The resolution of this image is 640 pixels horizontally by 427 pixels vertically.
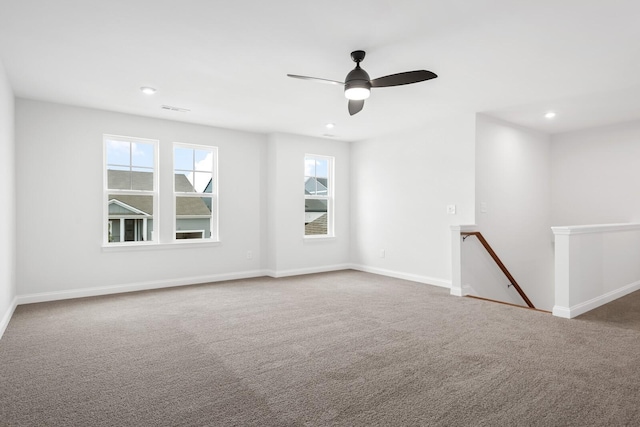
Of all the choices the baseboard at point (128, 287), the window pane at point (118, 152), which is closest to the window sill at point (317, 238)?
the baseboard at point (128, 287)

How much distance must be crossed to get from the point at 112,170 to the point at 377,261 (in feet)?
14.6

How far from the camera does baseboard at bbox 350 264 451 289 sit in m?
5.65

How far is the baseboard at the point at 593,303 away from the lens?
3.95m

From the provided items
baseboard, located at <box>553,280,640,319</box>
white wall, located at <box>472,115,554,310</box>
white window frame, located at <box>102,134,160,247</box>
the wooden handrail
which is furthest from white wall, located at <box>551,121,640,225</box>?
white window frame, located at <box>102,134,160,247</box>

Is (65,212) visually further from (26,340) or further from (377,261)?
(377,261)

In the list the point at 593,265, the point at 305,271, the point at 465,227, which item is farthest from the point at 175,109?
the point at 593,265

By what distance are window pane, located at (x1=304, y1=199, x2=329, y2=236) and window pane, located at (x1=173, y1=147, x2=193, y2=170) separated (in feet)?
6.95

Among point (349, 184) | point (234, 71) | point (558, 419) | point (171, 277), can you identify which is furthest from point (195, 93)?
point (558, 419)

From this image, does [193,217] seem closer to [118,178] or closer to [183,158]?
[183,158]

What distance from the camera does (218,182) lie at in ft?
20.3

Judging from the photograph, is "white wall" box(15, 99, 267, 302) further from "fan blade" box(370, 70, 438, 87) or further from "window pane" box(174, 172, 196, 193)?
"fan blade" box(370, 70, 438, 87)

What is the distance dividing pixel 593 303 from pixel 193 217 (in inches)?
215

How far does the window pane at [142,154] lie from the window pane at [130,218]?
0.49 meters

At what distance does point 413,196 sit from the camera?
6.18 metres
